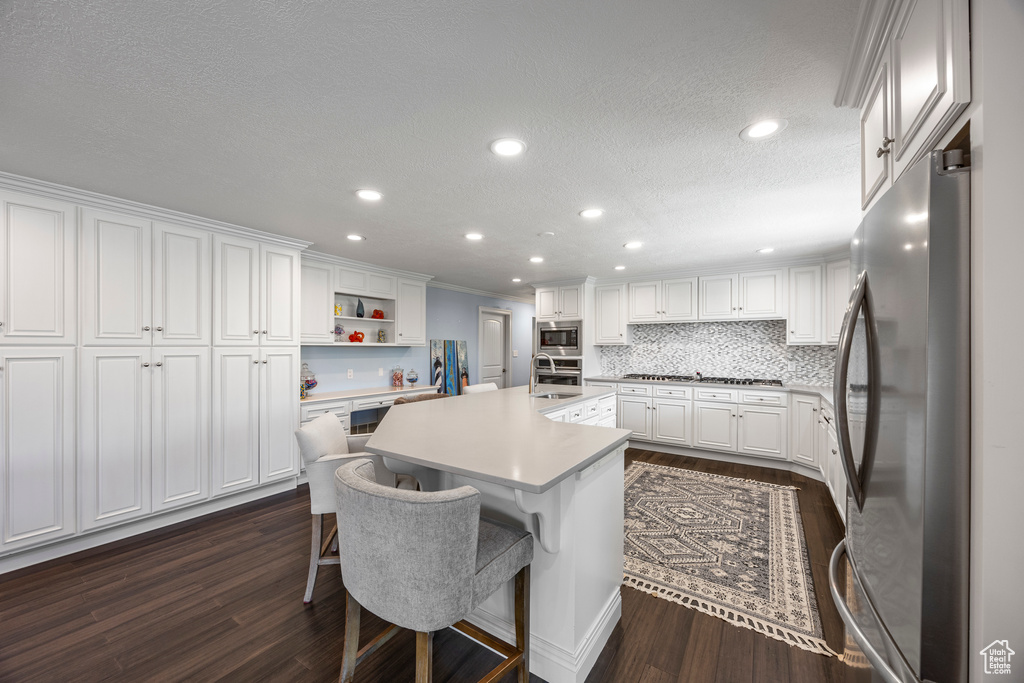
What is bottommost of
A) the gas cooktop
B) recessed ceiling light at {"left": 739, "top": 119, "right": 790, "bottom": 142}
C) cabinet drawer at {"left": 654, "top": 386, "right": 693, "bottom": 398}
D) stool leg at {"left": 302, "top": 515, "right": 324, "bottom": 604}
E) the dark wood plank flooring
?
the dark wood plank flooring

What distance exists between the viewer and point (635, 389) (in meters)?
5.27

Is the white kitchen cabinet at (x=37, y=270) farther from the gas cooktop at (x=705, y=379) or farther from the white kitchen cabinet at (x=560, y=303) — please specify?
the gas cooktop at (x=705, y=379)

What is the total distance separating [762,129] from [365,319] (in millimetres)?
4360

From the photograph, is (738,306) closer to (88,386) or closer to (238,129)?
(238,129)

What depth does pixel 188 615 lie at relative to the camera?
6.48 ft

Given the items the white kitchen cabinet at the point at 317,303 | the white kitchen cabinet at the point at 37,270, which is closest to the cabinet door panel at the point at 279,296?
the white kitchen cabinet at the point at 317,303

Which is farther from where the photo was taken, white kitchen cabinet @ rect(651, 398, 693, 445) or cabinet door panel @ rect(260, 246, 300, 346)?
white kitchen cabinet @ rect(651, 398, 693, 445)

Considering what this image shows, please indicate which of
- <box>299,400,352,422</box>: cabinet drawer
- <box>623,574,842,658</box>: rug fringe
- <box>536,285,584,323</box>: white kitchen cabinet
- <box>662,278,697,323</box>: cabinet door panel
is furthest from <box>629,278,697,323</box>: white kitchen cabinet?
<box>299,400,352,422</box>: cabinet drawer

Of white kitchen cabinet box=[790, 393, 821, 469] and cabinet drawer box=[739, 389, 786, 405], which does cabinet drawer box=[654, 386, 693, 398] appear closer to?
cabinet drawer box=[739, 389, 786, 405]

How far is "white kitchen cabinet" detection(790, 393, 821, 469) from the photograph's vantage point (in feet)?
13.2

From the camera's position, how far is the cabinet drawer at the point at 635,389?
17.0 feet

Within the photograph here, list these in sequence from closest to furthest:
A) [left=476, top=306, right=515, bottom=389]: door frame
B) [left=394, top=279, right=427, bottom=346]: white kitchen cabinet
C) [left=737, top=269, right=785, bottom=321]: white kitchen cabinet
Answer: [left=737, top=269, right=785, bottom=321]: white kitchen cabinet < [left=394, top=279, right=427, bottom=346]: white kitchen cabinet < [left=476, top=306, right=515, bottom=389]: door frame

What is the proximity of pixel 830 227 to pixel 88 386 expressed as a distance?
5.51m

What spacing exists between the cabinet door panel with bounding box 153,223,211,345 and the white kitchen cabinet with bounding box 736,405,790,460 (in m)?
5.32
